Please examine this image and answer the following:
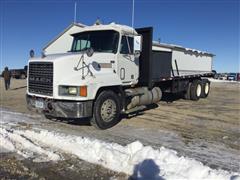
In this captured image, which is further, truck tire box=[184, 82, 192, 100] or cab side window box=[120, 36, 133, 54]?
truck tire box=[184, 82, 192, 100]

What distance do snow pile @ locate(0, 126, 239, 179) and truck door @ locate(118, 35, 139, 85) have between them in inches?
130

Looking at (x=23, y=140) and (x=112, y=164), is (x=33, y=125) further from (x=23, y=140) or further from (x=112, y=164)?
(x=112, y=164)

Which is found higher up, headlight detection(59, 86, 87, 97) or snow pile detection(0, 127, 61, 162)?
headlight detection(59, 86, 87, 97)

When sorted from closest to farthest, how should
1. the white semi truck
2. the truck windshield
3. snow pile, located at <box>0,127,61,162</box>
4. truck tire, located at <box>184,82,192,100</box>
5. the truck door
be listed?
snow pile, located at <box>0,127,61,162</box> < the white semi truck < the truck windshield < the truck door < truck tire, located at <box>184,82,192,100</box>

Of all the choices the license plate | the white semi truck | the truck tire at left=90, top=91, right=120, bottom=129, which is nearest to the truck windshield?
the white semi truck

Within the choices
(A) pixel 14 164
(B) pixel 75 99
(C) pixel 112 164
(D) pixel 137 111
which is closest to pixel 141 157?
(C) pixel 112 164

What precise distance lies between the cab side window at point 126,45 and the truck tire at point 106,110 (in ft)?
5.17

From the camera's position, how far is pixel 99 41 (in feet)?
32.9

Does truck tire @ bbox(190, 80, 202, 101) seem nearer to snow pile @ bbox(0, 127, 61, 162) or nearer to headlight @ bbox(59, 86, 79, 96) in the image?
headlight @ bbox(59, 86, 79, 96)

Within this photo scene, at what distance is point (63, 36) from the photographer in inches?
1607

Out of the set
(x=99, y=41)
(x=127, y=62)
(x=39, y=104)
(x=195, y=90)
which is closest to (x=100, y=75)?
(x=99, y=41)

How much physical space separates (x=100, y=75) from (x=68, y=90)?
3.56 feet

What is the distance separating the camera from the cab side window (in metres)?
10.1

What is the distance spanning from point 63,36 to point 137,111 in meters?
30.6
